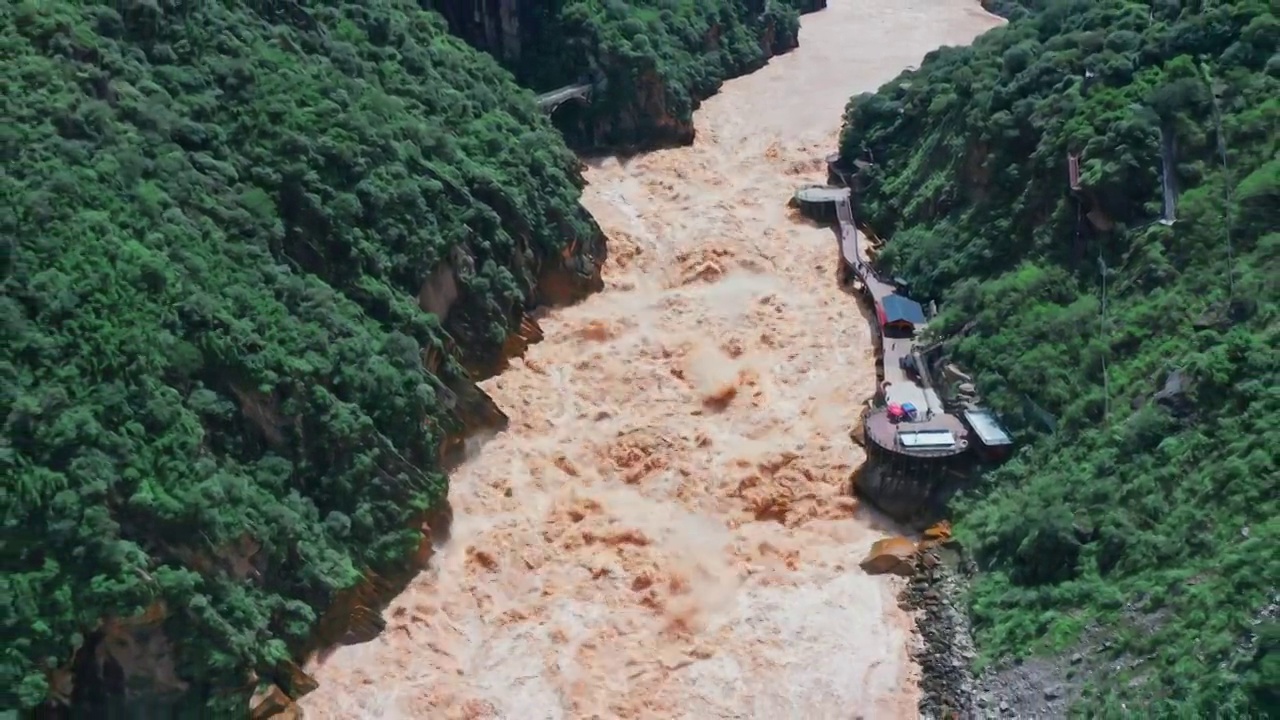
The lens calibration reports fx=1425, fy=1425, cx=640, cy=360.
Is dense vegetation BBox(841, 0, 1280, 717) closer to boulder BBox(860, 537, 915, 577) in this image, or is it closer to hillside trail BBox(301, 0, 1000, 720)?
boulder BBox(860, 537, 915, 577)

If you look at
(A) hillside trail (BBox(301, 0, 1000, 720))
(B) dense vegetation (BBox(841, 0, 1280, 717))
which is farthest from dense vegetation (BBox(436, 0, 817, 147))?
(B) dense vegetation (BBox(841, 0, 1280, 717))

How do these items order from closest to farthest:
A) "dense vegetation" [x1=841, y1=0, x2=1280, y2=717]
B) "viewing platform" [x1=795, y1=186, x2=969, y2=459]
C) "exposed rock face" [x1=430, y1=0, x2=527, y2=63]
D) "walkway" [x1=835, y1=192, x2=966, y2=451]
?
"dense vegetation" [x1=841, y1=0, x2=1280, y2=717] < "viewing platform" [x1=795, y1=186, x2=969, y2=459] < "walkway" [x1=835, y1=192, x2=966, y2=451] < "exposed rock face" [x1=430, y1=0, x2=527, y2=63]

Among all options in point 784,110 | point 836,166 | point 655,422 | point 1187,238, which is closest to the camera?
point 1187,238

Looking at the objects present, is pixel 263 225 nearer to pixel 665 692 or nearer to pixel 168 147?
pixel 168 147

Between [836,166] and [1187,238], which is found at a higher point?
[1187,238]

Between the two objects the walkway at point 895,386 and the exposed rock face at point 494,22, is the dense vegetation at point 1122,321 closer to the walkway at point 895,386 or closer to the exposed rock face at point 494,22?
the walkway at point 895,386

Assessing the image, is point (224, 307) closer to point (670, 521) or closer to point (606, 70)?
point (670, 521)

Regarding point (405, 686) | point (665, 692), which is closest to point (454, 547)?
point (405, 686)
